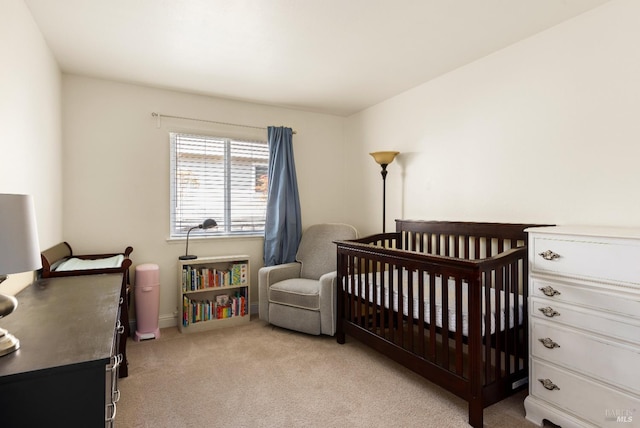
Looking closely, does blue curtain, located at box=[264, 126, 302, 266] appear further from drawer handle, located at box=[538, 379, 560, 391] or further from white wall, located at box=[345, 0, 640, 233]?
drawer handle, located at box=[538, 379, 560, 391]

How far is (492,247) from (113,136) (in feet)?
11.2

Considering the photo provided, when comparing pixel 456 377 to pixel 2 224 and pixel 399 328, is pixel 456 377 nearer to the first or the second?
pixel 399 328

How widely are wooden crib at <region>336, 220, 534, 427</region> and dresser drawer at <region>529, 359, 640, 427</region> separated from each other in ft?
0.55

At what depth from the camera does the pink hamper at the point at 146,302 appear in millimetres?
2965

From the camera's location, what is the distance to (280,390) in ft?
7.01

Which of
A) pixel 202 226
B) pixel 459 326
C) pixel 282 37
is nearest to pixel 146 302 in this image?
pixel 202 226

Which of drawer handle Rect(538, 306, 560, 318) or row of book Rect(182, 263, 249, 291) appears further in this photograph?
row of book Rect(182, 263, 249, 291)

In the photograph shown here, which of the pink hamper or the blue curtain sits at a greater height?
the blue curtain

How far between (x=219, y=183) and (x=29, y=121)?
171 centimetres

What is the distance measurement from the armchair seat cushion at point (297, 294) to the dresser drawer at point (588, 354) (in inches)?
66.1

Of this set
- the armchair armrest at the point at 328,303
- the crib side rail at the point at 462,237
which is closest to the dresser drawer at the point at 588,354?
the crib side rail at the point at 462,237

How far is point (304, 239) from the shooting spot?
149 inches

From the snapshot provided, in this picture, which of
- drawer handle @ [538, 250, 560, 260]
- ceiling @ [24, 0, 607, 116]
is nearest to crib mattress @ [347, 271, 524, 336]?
drawer handle @ [538, 250, 560, 260]

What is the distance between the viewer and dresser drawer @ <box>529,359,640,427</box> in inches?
58.9
